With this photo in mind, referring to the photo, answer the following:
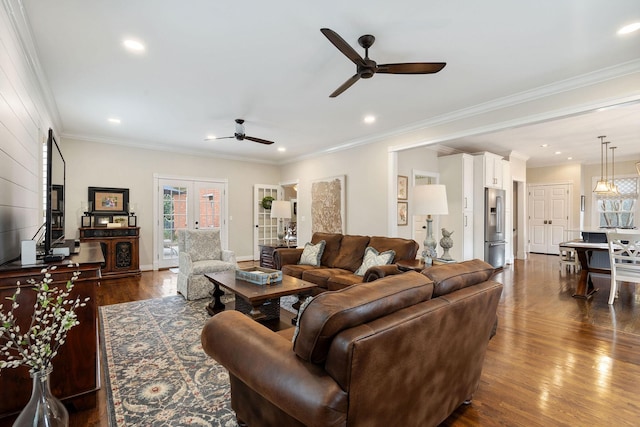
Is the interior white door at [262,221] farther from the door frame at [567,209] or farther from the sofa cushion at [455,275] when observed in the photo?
the door frame at [567,209]

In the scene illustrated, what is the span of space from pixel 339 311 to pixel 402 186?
498 centimetres

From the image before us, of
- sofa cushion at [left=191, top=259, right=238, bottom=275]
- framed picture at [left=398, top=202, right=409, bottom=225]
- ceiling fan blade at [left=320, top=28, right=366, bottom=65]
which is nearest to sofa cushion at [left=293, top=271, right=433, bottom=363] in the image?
ceiling fan blade at [left=320, top=28, right=366, bottom=65]

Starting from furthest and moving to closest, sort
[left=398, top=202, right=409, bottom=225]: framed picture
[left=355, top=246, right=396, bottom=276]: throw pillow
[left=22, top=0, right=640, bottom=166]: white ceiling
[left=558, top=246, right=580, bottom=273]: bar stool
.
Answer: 1. [left=558, top=246, right=580, bottom=273]: bar stool
2. [left=398, top=202, right=409, bottom=225]: framed picture
3. [left=355, top=246, right=396, bottom=276]: throw pillow
4. [left=22, top=0, right=640, bottom=166]: white ceiling

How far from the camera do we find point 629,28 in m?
2.44

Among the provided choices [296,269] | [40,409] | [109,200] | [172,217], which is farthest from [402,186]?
[109,200]

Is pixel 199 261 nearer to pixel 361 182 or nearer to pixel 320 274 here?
pixel 320 274

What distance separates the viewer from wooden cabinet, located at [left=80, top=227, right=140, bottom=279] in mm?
5422

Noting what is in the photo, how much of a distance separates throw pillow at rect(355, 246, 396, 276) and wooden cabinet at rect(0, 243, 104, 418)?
8.76 ft

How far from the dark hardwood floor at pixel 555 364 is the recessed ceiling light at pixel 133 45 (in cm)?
274

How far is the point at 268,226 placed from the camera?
321 inches

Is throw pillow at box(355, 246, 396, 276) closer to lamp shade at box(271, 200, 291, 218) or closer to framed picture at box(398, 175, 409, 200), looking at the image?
framed picture at box(398, 175, 409, 200)

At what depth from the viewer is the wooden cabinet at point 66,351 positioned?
171 cm

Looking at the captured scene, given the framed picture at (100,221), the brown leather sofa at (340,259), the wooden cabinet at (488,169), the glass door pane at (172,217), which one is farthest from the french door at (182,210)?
the wooden cabinet at (488,169)

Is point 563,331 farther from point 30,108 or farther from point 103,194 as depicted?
point 103,194
